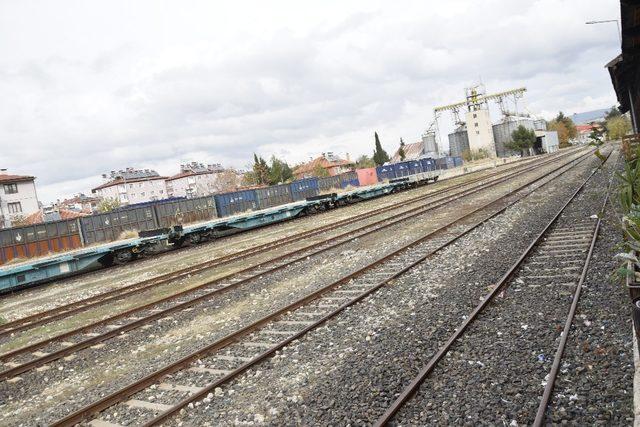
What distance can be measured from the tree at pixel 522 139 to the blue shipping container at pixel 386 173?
1694 inches

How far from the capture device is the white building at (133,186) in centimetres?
10444

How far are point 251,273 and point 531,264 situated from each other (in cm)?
688

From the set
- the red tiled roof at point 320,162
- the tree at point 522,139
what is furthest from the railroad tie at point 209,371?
the red tiled roof at point 320,162

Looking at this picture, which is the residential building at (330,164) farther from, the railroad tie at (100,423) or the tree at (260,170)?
the railroad tie at (100,423)

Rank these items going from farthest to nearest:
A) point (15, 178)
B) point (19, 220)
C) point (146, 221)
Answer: point (15, 178) < point (19, 220) < point (146, 221)

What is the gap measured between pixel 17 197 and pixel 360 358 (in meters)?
65.2

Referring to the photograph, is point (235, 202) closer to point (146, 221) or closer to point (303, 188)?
point (146, 221)

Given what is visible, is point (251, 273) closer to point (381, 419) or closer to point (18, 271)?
point (381, 419)

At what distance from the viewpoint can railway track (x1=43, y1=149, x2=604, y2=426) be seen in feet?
18.0

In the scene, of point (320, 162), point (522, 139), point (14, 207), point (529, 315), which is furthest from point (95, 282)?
point (320, 162)

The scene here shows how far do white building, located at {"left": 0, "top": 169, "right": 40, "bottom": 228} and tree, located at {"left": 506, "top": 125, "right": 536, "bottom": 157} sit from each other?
7603 cm

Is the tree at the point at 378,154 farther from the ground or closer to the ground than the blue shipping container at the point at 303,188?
farther from the ground

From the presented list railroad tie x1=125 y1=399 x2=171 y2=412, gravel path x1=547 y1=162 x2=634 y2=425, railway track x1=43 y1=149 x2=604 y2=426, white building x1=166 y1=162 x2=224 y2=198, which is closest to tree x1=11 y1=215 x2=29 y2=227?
white building x1=166 y1=162 x2=224 y2=198

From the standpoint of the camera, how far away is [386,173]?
170ft
